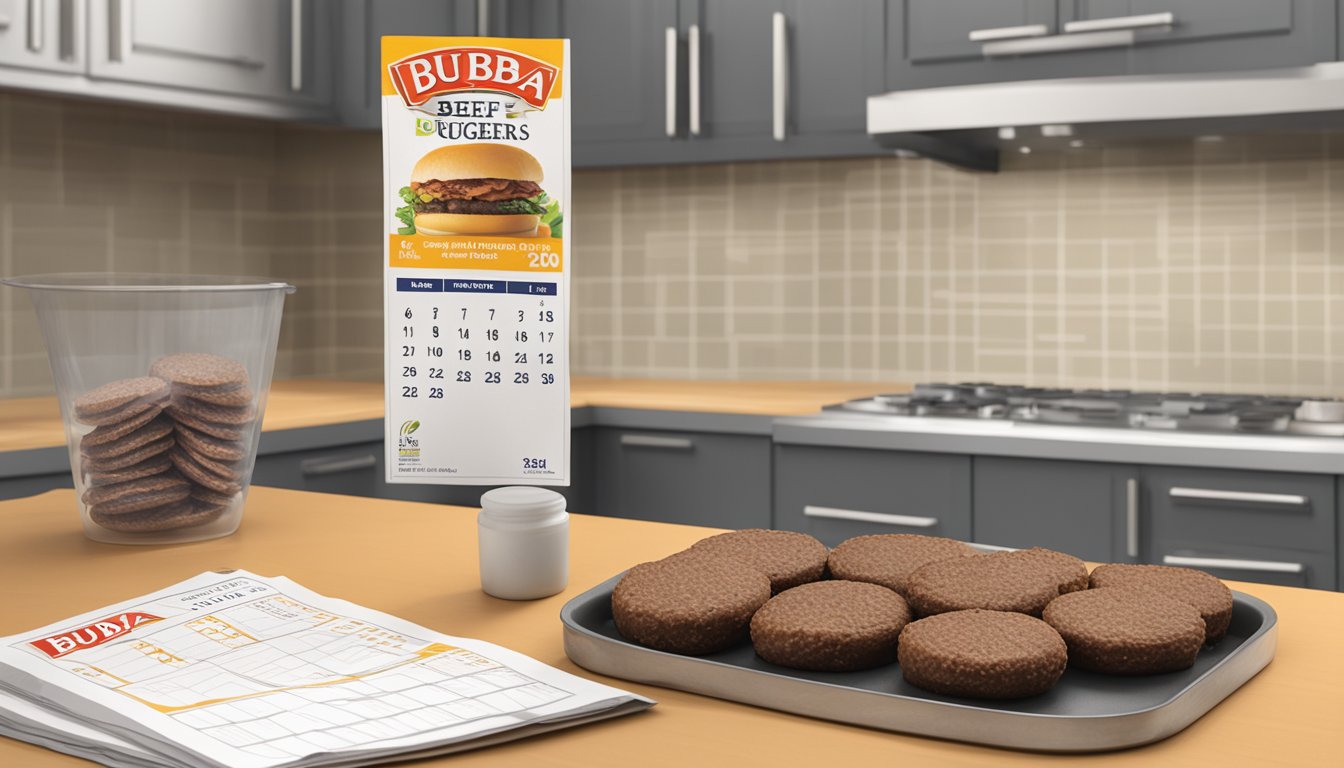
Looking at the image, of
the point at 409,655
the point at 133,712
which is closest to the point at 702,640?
the point at 409,655

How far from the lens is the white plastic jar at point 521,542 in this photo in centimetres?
89

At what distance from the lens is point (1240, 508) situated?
2.04 metres

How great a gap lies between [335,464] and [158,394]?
1.39 metres

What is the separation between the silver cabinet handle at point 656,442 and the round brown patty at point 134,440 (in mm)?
1582

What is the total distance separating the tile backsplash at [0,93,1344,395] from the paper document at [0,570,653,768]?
90.0 inches

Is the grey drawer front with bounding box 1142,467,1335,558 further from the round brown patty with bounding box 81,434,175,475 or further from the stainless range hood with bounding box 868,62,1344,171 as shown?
the round brown patty with bounding box 81,434,175,475

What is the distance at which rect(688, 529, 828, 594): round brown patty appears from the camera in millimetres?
808

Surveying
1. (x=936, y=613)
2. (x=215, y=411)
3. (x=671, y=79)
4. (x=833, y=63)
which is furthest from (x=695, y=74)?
(x=936, y=613)

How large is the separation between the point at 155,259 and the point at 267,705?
8.72ft

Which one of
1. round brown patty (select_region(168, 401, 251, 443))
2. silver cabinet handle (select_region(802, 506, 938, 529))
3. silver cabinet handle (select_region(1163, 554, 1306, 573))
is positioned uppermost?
round brown patty (select_region(168, 401, 251, 443))

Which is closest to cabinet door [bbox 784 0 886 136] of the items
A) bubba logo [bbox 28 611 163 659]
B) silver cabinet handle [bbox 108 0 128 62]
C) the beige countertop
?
the beige countertop

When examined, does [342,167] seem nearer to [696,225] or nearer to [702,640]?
[696,225]

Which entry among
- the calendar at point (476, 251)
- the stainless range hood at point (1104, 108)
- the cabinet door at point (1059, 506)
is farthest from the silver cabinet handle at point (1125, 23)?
the calendar at point (476, 251)

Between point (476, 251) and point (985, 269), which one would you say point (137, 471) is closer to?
point (476, 251)
